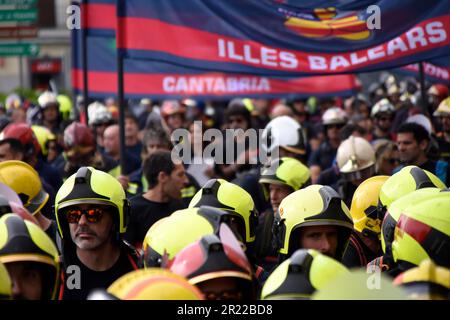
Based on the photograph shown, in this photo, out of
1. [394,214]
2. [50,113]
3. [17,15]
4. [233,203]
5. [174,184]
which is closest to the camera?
[394,214]

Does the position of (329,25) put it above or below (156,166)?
above

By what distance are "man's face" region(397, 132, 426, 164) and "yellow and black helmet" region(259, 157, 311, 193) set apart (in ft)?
4.24

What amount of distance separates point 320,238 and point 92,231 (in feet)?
4.50

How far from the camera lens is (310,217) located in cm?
623

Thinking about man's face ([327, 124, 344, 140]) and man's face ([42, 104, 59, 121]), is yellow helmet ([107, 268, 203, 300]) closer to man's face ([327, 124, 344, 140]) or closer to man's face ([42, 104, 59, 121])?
man's face ([327, 124, 344, 140])

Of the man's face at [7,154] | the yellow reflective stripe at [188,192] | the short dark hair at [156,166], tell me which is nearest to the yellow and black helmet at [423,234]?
the short dark hair at [156,166]

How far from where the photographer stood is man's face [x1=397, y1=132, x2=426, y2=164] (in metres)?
9.60

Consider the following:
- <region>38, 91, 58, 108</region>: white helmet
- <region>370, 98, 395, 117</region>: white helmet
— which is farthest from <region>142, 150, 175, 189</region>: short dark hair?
Answer: <region>38, 91, 58, 108</region>: white helmet

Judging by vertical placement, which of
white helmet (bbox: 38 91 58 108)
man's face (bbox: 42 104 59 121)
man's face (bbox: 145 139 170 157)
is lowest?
man's face (bbox: 145 139 170 157)

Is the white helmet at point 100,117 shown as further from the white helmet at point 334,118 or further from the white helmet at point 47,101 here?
the white helmet at point 334,118

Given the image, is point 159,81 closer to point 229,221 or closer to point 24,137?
point 24,137

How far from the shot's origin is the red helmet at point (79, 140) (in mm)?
10562

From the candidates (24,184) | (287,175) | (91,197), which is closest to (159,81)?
(287,175)
